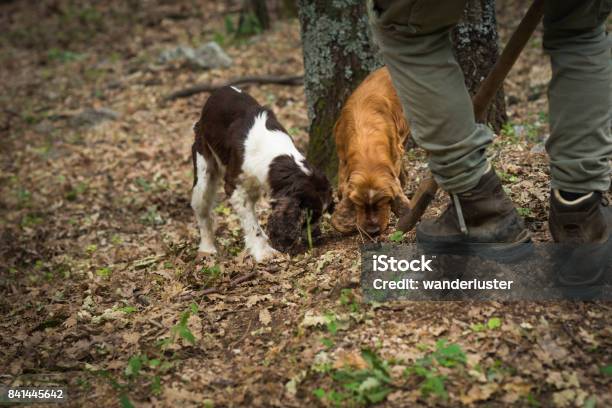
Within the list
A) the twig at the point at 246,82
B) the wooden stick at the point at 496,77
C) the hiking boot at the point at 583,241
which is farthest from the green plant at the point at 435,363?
the twig at the point at 246,82

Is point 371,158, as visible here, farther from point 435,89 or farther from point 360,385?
point 360,385

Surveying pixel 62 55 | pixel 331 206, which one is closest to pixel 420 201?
pixel 331 206

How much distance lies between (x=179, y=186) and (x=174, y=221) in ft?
2.85

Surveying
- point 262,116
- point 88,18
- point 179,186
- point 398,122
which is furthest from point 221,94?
point 88,18

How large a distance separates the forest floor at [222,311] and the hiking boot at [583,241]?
142 mm

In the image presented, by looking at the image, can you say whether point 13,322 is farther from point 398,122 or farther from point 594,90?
point 594,90

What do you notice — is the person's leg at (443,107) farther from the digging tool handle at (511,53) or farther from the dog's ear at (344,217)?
the dog's ear at (344,217)

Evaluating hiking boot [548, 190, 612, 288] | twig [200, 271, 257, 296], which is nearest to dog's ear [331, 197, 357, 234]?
twig [200, 271, 257, 296]

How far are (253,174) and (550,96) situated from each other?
247 cm

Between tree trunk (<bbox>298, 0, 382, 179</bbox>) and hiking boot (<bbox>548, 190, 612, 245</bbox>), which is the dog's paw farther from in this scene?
hiking boot (<bbox>548, 190, 612, 245</bbox>)

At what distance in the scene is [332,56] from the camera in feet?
19.1

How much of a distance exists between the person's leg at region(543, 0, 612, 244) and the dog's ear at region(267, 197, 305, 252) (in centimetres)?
199

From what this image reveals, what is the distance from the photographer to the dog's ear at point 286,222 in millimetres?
4793

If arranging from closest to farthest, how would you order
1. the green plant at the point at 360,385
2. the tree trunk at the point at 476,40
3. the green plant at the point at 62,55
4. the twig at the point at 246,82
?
the green plant at the point at 360,385, the tree trunk at the point at 476,40, the twig at the point at 246,82, the green plant at the point at 62,55
